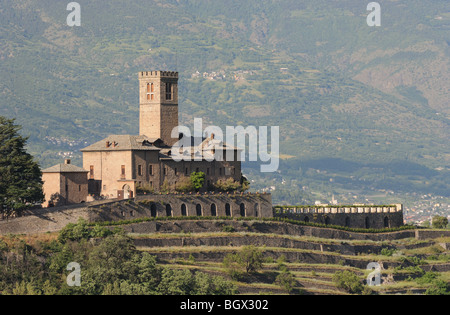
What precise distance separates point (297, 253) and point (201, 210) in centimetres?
1063

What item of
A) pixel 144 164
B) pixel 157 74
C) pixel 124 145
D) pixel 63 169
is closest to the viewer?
pixel 63 169

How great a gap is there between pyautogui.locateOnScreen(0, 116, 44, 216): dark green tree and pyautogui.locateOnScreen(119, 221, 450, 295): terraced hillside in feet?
31.6

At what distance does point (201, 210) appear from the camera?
331 feet

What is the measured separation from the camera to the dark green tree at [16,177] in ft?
298

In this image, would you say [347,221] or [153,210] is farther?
[347,221]

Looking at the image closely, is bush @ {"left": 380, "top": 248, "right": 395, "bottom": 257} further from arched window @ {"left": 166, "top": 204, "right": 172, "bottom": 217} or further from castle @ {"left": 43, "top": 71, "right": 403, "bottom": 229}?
arched window @ {"left": 166, "top": 204, "right": 172, "bottom": 217}

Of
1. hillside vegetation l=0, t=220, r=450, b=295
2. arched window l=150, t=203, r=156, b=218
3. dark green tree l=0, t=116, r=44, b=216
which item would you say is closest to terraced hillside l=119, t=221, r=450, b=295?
→ hillside vegetation l=0, t=220, r=450, b=295

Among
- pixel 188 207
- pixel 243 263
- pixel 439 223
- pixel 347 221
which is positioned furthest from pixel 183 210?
pixel 439 223

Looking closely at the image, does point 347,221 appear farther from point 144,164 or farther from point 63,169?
point 63,169

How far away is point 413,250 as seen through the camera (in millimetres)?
110625

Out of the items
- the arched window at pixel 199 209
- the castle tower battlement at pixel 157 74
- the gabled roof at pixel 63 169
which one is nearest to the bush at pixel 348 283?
the arched window at pixel 199 209

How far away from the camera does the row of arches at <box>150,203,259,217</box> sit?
322 ft
